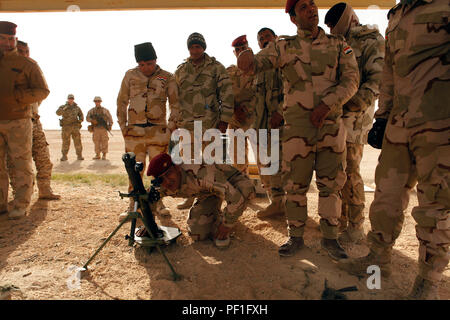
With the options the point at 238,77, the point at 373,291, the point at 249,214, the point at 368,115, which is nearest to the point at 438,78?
the point at 368,115

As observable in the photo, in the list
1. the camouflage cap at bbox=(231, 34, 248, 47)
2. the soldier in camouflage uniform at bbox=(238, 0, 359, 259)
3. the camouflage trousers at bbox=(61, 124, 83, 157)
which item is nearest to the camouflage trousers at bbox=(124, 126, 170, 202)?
the camouflage cap at bbox=(231, 34, 248, 47)

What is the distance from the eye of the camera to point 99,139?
11328 millimetres

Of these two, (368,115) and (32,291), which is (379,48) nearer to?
(368,115)

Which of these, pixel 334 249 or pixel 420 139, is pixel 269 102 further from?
pixel 420 139

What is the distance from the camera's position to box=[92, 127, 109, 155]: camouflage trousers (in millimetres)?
11156

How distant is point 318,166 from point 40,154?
13.3 ft

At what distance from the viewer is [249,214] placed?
4008mm

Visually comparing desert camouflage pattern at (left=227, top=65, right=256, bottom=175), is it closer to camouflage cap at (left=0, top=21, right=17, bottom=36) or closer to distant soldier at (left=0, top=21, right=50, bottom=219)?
distant soldier at (left=0, top=21, right=50, bottom=219)

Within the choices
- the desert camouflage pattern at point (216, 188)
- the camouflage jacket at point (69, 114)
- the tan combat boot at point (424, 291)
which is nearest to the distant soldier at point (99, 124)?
the camouflage jacket at point (69, 114)

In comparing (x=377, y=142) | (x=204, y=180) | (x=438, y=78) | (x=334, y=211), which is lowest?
(x=334, y=211)

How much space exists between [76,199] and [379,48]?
4.50 metres

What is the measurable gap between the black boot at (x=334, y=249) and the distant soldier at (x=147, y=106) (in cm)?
215

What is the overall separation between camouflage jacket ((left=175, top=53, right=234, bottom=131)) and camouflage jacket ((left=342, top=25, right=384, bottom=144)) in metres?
1.49

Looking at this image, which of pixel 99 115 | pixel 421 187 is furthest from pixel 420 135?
pixel 99 115
